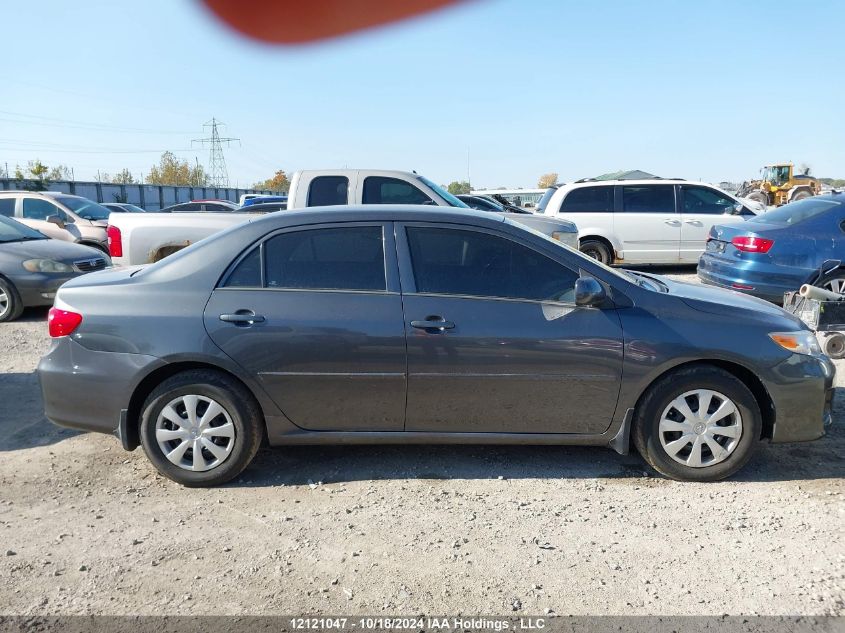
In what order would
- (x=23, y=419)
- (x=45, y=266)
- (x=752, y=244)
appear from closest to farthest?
(x=23, y=419), (x=752, y=244), (x=45, y=266)

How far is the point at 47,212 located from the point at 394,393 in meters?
12.1

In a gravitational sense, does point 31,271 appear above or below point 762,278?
above

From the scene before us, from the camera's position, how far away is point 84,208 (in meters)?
14.2

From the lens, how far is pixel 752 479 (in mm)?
4129

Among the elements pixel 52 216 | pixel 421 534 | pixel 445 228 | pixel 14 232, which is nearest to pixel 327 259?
pixel 445 228

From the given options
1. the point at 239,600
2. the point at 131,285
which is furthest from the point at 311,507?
the point at 131,285

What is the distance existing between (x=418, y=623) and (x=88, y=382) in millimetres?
2444

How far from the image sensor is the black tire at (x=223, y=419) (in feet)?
13.0

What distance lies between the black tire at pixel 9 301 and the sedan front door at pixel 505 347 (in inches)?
275

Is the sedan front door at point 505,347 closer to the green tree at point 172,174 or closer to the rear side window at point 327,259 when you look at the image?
the rear side window at point 327,259

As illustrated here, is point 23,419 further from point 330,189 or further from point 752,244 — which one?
point 752,244

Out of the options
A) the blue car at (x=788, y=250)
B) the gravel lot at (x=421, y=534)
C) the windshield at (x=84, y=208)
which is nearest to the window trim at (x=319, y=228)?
the gravel lot at (x=421, y=534)

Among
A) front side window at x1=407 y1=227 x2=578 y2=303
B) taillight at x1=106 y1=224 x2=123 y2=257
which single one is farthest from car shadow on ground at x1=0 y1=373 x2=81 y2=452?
front side window at x1=407 y1=227 x2=578 y2=303

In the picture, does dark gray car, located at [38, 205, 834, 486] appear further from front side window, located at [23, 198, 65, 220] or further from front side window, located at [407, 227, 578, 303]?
front side window, located at [23, 198, 65, 220]
